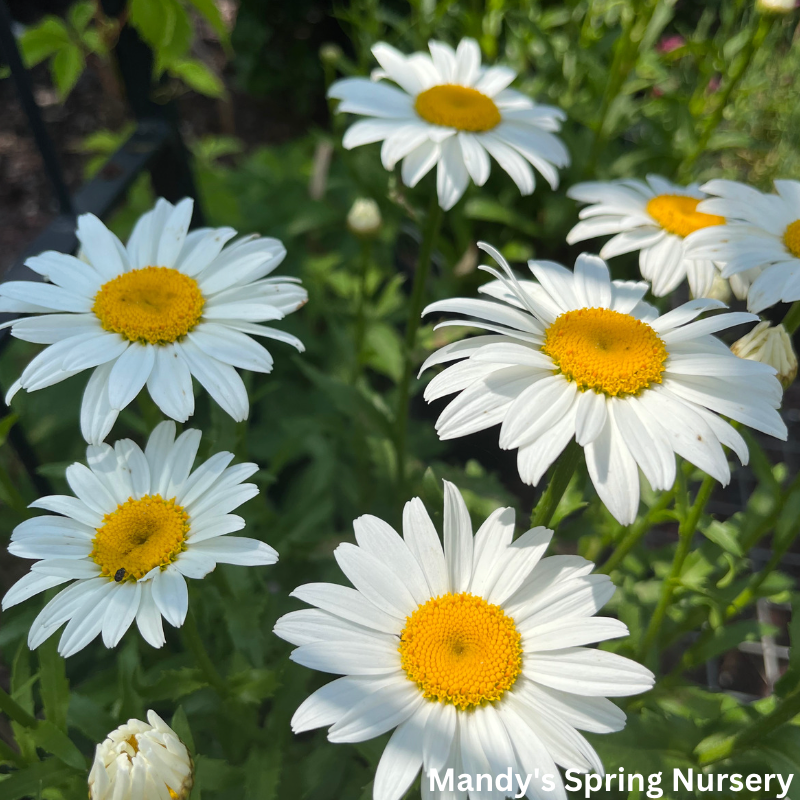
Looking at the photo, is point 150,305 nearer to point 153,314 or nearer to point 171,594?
point 153,314

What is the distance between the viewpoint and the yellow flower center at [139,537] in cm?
71

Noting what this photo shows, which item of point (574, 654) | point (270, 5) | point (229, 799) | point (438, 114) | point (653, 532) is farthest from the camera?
point (270, 5)

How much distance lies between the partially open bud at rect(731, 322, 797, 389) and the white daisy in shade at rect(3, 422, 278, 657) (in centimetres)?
57

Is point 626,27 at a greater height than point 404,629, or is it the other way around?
point 626,27

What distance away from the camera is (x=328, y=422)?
150 cm

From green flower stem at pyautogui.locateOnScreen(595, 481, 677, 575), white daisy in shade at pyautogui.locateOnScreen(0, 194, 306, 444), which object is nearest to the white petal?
white daisy in shade at pyautogui.locateOnScreen(0, 194, 306, 444)

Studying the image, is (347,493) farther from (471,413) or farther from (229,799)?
(471,413)

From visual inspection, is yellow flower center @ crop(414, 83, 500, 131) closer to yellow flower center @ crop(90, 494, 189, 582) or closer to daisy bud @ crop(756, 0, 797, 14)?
daisy bud @ crop(756, 0, 797, 14)

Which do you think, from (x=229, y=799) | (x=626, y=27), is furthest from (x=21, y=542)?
(x=626, y=27)

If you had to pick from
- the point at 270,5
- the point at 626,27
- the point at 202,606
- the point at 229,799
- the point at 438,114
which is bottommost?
the point at 229,799

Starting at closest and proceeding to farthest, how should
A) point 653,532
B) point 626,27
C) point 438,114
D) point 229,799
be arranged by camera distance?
point 229,799, point 438,114, point 626,27, point 653,532

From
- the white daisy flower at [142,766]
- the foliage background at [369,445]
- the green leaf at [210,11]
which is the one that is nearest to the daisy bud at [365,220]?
the foliage background at [369,445]

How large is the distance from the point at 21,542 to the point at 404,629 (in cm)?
39

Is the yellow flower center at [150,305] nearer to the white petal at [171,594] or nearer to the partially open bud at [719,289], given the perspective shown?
the white petal at [171,594]
